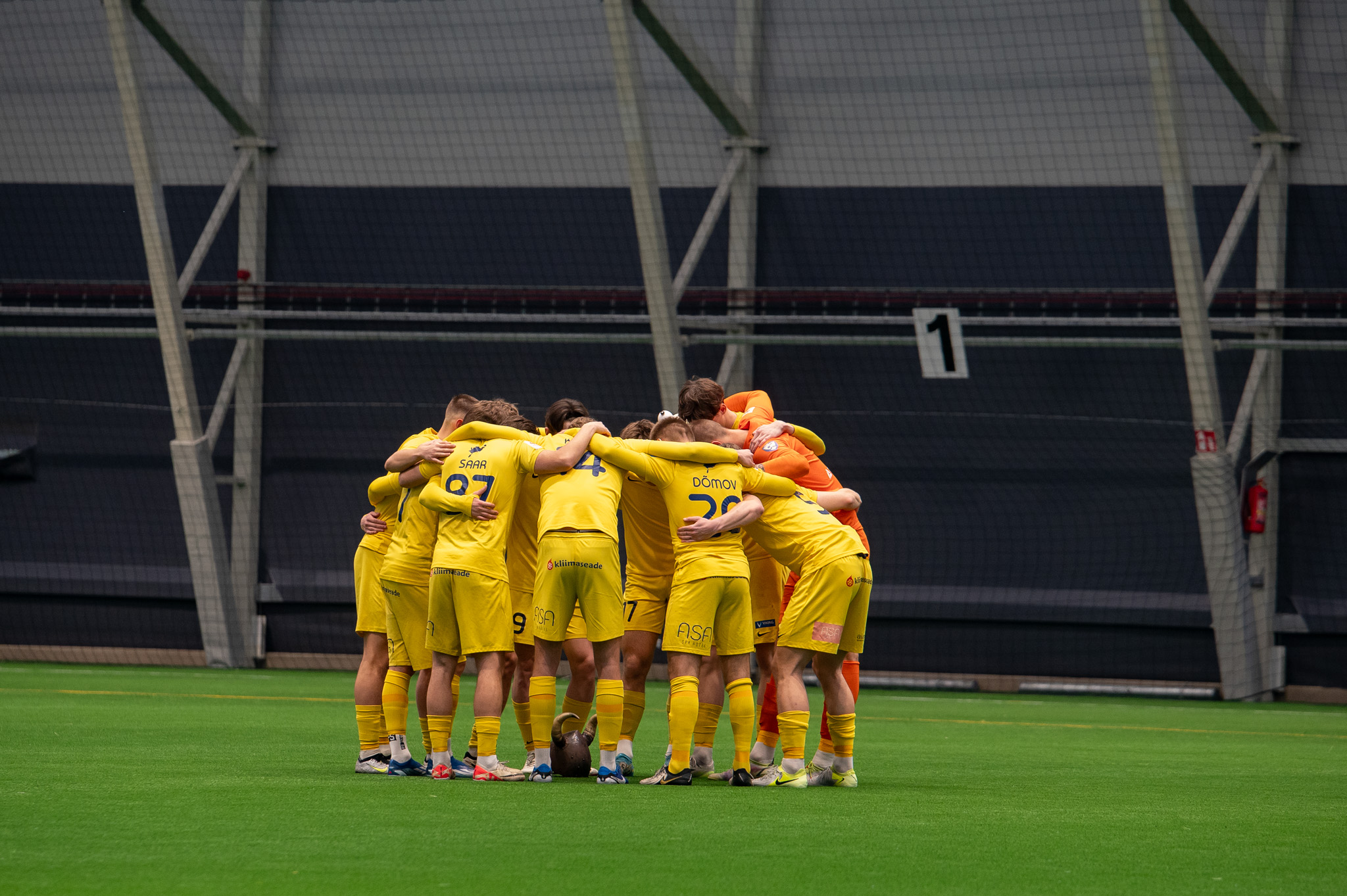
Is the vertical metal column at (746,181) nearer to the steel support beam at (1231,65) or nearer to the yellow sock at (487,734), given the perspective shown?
the steel support beam at (1231,65)

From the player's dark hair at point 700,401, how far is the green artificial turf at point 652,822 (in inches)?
70.9

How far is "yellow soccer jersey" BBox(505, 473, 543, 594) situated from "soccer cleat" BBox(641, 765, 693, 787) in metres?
1.31

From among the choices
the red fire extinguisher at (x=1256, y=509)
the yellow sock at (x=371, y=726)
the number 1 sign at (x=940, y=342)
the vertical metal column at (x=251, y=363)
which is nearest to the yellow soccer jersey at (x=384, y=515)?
the yellow sock at (x=371, y=726)

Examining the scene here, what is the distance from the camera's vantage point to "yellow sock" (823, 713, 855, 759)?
6445mm

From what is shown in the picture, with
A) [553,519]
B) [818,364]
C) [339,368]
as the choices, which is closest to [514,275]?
[339,368]

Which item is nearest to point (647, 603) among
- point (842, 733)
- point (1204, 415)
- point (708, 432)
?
point (708, 432)

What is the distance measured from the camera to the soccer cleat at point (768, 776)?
6.43 m

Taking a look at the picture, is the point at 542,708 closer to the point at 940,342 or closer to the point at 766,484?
the point at 766,484

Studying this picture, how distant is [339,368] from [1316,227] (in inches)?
429

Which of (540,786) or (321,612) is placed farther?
(321,612)

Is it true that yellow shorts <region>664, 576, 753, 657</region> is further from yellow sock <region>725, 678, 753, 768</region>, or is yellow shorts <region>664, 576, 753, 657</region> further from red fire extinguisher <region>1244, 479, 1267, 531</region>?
red fire extinguisher <region>1244, 479, 1267, 531</region>

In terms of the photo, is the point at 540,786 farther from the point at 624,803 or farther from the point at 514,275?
the point at 514,275

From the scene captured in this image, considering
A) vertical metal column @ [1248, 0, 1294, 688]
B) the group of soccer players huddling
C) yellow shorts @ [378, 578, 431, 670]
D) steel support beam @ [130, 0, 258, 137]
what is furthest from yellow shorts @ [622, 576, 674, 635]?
steel support beam @ [130, 0, 258, 137]

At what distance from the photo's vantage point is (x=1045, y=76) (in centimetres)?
1506
